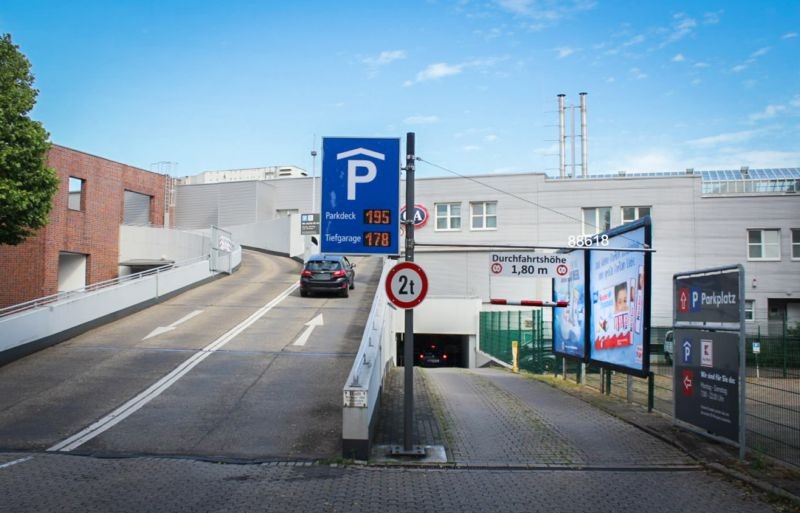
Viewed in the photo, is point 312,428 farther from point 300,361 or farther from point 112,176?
point 112,176

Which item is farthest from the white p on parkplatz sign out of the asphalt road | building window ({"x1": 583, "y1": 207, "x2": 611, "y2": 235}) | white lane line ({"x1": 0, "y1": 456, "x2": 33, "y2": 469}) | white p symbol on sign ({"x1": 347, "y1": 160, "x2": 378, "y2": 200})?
building window ({"x1": 583, "y1": 207, "x2": 611, "y2": 235})

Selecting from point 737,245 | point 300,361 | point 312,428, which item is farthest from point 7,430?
point 737,245

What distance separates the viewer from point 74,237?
33.0 meters

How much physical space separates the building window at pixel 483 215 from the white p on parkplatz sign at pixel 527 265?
2599 cm

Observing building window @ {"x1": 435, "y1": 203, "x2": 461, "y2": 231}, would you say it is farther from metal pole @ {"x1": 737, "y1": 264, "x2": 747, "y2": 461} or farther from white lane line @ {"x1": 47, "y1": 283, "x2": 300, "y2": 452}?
metal pole @ {"x1": 737, "y1": 264, "x2": 747, "y2": 461}

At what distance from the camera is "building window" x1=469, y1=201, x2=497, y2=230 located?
137 ft

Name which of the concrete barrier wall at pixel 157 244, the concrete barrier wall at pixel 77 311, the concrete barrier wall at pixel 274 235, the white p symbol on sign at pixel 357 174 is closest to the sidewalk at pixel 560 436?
the white p symbol on sign at pixel 357 174

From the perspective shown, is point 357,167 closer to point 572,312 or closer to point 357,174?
point 357,174

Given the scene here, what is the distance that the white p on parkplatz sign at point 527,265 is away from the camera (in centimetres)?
1483

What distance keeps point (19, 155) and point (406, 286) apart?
11.5 meters

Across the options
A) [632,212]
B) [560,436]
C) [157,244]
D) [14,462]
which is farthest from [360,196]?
[632,212]

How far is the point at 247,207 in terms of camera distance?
53031 millimetres

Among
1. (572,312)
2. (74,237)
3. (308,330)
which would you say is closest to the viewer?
(572,312)

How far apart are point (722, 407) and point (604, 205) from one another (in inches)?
1245
